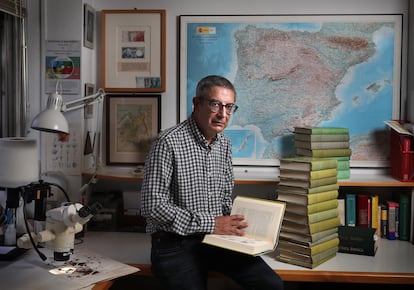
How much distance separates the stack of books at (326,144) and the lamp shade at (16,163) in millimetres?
1278

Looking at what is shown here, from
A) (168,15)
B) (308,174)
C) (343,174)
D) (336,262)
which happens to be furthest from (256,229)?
(168,15)

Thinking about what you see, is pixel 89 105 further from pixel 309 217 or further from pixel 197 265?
pixel 309 217

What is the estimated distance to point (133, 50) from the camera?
9.04 feet

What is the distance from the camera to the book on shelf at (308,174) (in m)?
2.20

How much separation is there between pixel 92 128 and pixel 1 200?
0.66 m

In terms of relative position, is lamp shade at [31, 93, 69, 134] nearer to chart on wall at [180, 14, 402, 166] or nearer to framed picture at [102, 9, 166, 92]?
framed picture at [102, 9, 166, 92]

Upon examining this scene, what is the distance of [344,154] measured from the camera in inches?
100

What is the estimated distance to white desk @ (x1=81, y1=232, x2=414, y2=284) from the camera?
2.06m

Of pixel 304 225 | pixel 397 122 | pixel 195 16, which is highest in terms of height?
pixel 195 16

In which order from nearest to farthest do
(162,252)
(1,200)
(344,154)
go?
(162,252) < (1,200) < (344,154)

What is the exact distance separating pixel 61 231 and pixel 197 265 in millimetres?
580

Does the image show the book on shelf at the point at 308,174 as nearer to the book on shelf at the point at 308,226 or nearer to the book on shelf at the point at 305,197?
the book on shelf at the point at 305,197

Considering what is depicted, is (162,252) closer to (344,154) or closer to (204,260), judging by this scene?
(204,260)

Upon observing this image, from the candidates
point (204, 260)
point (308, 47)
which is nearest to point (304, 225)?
point (204, 260)
